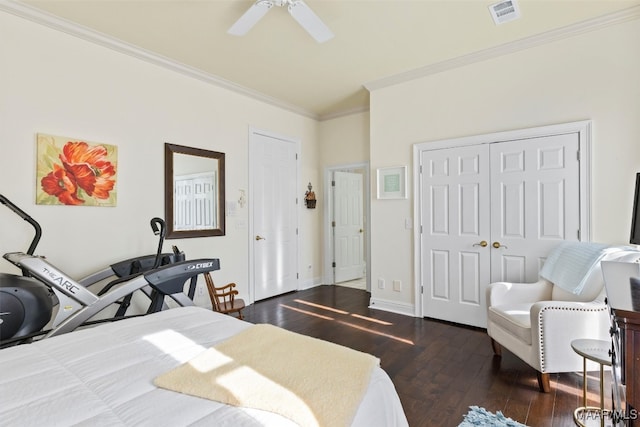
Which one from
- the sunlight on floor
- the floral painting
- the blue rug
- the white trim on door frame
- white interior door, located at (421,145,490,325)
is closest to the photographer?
the blue rug

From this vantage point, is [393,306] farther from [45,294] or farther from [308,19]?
[45,294]

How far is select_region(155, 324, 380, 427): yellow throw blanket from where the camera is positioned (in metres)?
0.90

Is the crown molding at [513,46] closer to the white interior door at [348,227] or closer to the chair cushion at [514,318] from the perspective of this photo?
the white interior door at [348,227]

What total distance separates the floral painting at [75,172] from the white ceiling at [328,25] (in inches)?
41.8

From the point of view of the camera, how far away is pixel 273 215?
4.82 m

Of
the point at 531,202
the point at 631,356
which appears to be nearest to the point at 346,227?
the point at 531,202

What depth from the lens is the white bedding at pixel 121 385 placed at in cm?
86

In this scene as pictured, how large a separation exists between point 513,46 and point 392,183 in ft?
6.05

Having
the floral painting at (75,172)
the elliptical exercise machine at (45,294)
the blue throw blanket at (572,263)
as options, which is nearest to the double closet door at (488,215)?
the blue throw blanket at (572,263)

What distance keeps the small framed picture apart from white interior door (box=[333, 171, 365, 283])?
151cm

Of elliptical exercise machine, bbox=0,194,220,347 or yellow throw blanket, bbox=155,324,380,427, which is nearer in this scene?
yellow throw blanket, bbox=155,324,380,427

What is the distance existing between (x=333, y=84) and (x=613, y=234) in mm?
3319

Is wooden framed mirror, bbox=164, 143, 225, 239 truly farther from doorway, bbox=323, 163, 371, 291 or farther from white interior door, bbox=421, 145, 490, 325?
white interior door, bbox=421, 145, 490, 325

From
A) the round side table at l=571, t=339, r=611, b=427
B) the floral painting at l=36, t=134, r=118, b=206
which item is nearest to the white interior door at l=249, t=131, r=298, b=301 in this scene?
the floral painting at l=36, t=134, r=118, b=206
